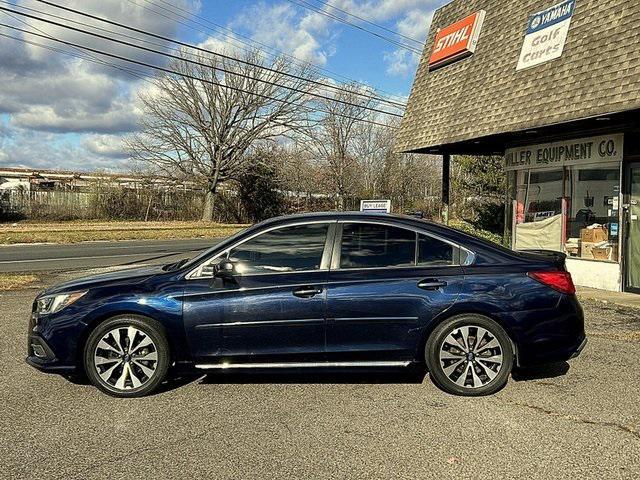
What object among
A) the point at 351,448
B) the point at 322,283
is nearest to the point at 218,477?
the point at 351,448

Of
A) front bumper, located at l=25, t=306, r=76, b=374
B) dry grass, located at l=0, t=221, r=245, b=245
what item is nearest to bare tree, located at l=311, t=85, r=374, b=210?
dry grass, located at l=0, t=221, r=245, b=245

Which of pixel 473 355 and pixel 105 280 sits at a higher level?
pixel 105 280

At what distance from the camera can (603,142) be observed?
33.4 ft

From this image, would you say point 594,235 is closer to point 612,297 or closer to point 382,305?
point 612,297

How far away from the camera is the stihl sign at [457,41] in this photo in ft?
42.5

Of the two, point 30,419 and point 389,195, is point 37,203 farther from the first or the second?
point 30,419

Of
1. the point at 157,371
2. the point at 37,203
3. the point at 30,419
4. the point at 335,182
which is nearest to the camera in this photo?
the point at 30,419

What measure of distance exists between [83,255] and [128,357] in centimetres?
1444

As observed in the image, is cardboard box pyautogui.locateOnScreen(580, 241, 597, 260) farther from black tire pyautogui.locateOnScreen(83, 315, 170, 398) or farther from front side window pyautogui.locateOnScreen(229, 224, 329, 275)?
black tire pyautogui.locateOnScreen(83, 315, 170, 398)

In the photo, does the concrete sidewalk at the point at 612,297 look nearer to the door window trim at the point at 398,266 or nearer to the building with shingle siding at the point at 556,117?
the building with shingle siding at the point at 556,117

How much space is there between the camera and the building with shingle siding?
9.40m

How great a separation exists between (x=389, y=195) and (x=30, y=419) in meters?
40.7

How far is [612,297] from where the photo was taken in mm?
9523

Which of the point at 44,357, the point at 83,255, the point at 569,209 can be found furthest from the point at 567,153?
the point at 83,255
